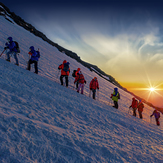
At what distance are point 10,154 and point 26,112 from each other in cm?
117

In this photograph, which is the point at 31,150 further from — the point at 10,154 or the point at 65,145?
the point at 65,145

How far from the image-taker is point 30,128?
6.22 feet

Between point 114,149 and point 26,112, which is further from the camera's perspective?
point 26,112

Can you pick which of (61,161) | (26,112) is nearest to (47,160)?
(61,161)

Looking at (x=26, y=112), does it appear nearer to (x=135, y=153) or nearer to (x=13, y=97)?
(x=13, y=97)

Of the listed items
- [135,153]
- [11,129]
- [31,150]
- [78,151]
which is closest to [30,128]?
[11,129]

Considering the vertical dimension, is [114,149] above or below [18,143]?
above

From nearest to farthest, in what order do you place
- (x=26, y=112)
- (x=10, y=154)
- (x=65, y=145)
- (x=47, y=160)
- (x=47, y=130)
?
(x=10, y=154)
(x=47, y=160)
(x=65, y=145)
(x=47, y=130)
(x=26, y=112)

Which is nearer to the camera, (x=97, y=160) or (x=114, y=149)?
(x=97, y=160)

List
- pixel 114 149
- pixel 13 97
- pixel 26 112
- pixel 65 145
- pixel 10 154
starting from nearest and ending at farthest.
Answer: pixel 10 154, pixel 65 145, pixel 114 149, pixel 26 112, pixel 13 97

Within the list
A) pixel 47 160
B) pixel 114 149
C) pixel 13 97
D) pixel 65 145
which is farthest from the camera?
pixel 13 97

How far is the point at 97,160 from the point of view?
1.78m

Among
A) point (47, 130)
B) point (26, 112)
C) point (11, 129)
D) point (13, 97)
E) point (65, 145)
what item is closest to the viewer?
point (11, 129)

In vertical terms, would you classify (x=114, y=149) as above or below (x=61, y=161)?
above
